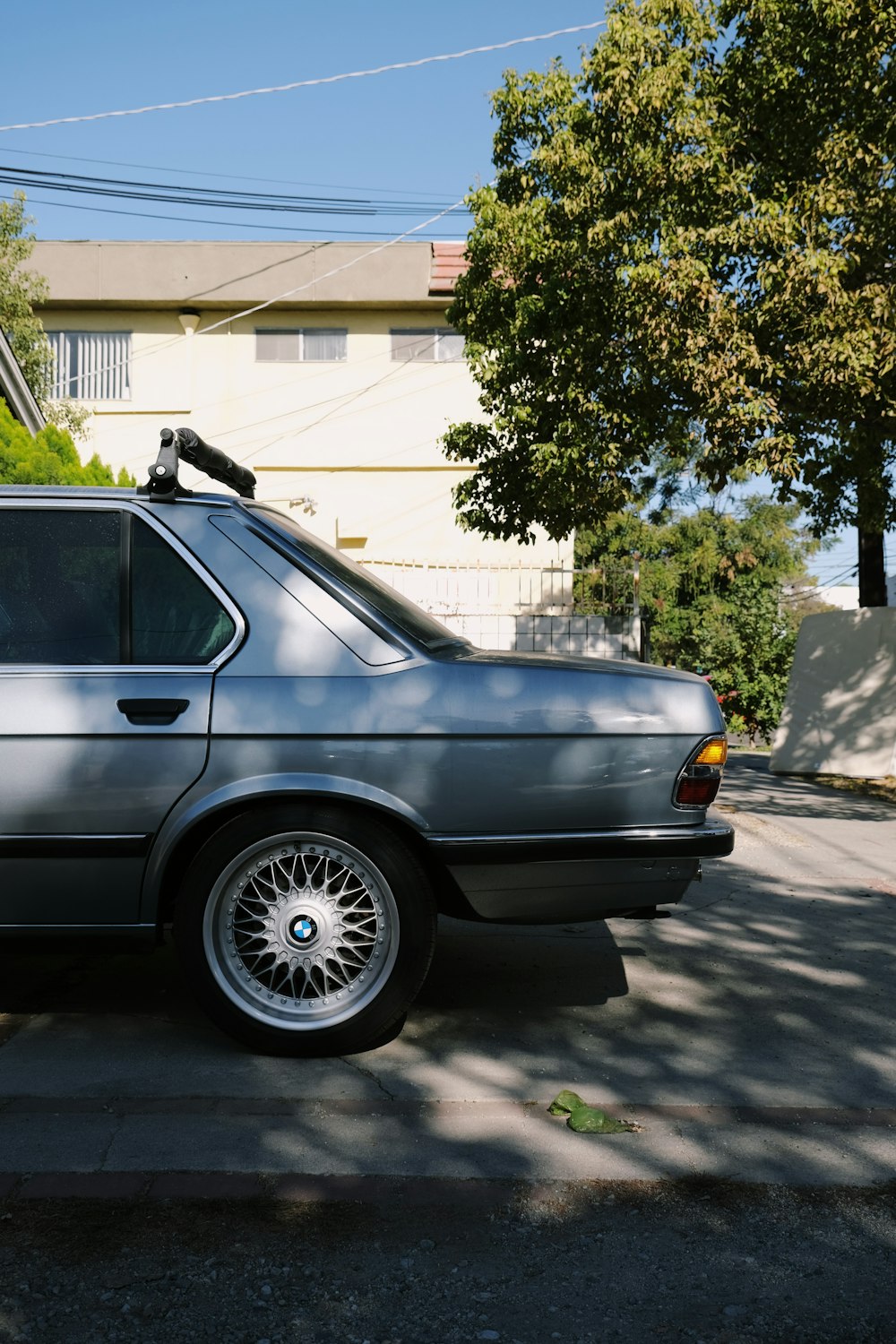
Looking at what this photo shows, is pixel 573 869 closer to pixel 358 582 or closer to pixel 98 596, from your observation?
pixel 358 582

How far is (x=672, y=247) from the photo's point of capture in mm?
10781

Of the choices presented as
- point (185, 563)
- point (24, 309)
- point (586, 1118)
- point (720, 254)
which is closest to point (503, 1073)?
point (586, 1118)

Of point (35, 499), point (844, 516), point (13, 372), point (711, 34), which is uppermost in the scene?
point (711, 34)

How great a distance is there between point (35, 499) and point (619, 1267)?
10.1 ft

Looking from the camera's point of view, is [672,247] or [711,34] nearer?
[672,247]

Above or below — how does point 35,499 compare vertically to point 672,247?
below

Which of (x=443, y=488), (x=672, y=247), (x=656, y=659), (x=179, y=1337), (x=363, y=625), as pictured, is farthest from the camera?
(x=656, y=659)

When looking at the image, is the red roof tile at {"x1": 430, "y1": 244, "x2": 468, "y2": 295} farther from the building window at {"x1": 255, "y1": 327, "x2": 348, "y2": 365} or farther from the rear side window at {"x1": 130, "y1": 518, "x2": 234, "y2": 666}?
the rear side window at {"x1": 130, "y1": 518, "x2": 234, "y2": 666}

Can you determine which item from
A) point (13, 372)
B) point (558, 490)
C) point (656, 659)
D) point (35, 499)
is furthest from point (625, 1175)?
point (656, 659)

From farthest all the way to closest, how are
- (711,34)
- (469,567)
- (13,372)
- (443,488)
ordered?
(443,488)
(469,567)
(13,372)
(711,34)

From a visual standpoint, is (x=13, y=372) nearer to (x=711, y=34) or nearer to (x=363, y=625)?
(x=711, y=34)

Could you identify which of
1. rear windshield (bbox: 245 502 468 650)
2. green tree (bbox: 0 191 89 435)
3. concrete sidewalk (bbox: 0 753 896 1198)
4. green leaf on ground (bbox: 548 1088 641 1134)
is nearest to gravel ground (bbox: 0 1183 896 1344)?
concrete sidewalk (bbox: 0 753 896 1198)

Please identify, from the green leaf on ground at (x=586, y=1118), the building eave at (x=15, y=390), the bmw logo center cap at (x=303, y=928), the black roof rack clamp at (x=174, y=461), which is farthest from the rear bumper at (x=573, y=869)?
the building eave at (x=15, y=390)

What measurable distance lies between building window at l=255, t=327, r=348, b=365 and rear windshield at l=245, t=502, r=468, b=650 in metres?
21.7
